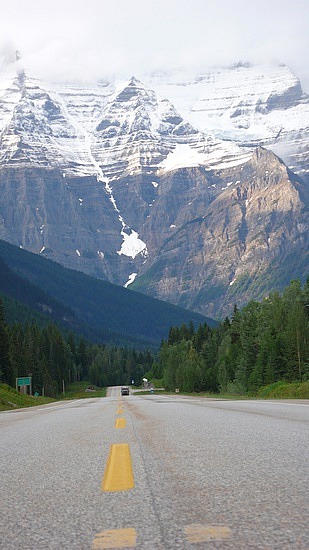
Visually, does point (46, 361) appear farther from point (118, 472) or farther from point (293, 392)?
point (118, 472)

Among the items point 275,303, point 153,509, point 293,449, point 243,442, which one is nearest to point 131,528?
point 153,509

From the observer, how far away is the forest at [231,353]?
6081 centimetres

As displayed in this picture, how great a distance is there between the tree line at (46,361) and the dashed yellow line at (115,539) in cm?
7071

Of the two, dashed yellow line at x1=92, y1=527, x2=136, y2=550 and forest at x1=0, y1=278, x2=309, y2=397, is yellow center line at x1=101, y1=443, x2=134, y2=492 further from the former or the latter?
forest at x1=0, y1=278, x2=309, y2=397

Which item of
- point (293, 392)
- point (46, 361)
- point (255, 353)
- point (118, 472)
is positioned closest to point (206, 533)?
point (118, 472)

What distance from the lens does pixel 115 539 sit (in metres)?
4.42

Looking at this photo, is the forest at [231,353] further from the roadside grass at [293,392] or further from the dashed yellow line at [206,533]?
the dashed yellow line at [206,533]

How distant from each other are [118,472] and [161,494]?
1.27 m

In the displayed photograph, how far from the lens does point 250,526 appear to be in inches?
181

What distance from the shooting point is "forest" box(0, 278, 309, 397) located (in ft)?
200

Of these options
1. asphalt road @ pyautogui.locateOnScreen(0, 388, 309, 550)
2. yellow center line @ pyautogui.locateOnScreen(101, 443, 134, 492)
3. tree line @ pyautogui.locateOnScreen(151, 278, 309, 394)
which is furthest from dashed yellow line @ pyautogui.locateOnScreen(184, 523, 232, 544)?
tree line @ pyautogui.locateOnScreen(151, 278, 309, 394)

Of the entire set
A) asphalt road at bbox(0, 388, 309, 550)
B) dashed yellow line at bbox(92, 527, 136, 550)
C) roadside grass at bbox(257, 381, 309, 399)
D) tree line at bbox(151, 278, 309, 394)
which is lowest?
dashed yellow line at bbox(92, 527, 136, 550)

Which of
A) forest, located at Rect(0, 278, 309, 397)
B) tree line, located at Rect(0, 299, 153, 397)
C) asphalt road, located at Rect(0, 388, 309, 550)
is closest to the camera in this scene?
asphalt road, located at Rect(0, 388, 309, 550)

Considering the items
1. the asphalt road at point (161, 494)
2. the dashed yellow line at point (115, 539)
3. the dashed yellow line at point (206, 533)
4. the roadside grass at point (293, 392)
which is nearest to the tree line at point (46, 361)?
the roadside grass at point (293, 392)
